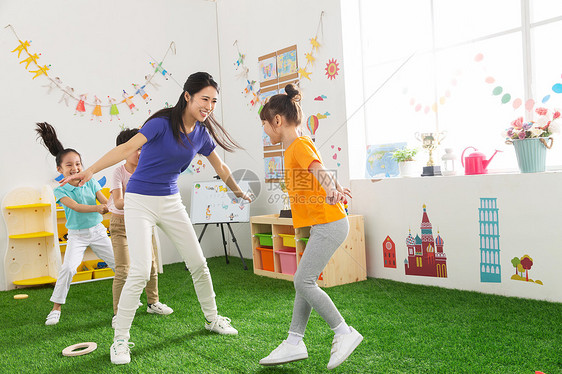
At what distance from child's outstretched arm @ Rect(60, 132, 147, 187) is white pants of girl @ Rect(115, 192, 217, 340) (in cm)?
25

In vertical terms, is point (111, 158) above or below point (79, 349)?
above

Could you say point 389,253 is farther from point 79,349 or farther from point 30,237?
point 30,237

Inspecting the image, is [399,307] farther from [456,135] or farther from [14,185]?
[14,185]

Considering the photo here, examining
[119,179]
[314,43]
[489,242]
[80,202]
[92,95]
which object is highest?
[314,43]

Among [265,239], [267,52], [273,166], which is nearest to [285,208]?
[265,239]

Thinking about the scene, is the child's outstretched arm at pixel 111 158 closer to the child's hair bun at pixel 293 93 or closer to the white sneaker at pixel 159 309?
the child's hair bun at pixel 293 93

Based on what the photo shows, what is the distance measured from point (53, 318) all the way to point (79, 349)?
24.1 inches

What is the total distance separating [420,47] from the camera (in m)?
3.72

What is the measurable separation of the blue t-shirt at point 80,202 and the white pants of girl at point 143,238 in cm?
92

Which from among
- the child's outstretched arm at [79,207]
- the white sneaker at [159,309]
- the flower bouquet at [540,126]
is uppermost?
the flower bouquet at [540,126]

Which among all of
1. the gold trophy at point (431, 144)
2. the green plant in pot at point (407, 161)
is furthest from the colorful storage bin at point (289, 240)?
the gold trophy at point (431, 144)

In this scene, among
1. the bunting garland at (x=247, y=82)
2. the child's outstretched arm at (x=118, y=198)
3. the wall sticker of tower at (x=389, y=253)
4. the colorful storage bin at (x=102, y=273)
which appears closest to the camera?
the child's outstretched arm at (x=118, y=198)

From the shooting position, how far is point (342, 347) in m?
1.93

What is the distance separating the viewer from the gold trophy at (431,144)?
11.2ft
